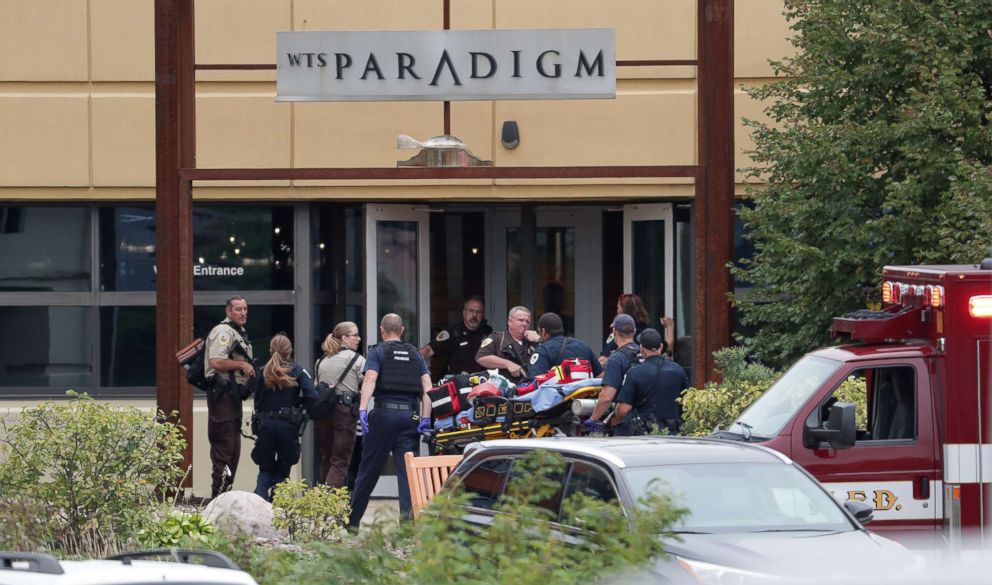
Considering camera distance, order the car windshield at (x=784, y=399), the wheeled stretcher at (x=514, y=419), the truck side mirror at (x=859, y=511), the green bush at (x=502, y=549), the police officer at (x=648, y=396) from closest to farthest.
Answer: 1. the green bush at (x=502, y=549)
2. the truck side mirror at (x=859, y=511)
3. the car windshield at (x=784, y=399)
4. the police officer at (x=648, y=396)
5. the wheeled stretcher at (x=514, y=419)

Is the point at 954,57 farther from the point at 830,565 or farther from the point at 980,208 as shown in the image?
the point at 830,565

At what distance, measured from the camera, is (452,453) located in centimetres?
1268

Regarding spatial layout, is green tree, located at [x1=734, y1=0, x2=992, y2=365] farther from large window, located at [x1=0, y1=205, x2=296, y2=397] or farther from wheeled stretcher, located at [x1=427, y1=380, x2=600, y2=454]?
large window, located at [x1=0, y1=205, x2=296, y2=397]

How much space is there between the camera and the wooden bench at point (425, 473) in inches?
415

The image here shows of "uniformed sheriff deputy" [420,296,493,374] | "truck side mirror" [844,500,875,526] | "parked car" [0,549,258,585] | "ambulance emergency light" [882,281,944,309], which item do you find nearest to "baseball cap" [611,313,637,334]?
"ambulance emergency light" [882,281,944,309]

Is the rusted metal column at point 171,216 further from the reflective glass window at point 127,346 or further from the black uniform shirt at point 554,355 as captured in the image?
the reflective glass window at point 127,346

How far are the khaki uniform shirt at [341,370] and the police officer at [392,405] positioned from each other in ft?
3.71

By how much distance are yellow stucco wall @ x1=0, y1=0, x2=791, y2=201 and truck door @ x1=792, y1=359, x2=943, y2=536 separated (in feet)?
21.8

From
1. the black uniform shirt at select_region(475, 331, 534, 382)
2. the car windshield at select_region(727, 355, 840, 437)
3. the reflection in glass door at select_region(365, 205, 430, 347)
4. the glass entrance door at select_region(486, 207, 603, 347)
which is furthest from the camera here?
the glass entrance door at select_region(486, 207, 603, 347)

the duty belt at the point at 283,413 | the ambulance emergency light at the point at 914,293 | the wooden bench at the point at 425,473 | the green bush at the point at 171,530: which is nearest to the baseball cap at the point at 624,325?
the wooden bench at the point at 425,473

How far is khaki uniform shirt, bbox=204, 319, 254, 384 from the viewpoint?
13.4 meters

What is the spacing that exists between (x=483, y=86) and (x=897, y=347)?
14.8 feet

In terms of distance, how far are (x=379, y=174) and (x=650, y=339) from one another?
2.84 m

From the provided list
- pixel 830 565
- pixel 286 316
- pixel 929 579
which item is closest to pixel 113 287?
pixel 286 316
